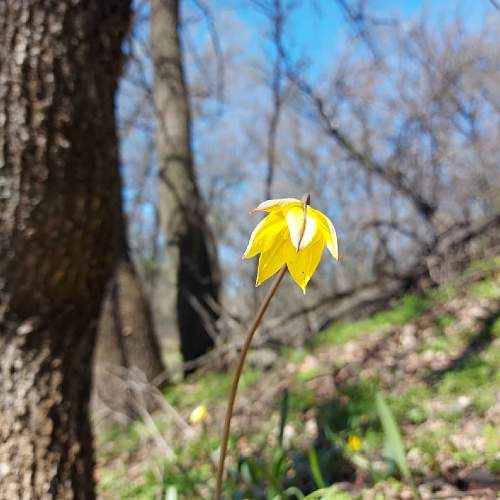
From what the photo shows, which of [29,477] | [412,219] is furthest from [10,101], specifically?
[412,219]

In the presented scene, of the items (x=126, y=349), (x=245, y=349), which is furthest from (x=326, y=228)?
(x=126, y=349)

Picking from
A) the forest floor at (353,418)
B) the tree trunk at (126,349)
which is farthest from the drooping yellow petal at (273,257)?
the tree trunk at (126,349)

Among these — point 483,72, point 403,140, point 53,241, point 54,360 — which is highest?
point 483,72

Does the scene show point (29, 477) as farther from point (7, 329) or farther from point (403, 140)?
point (403, 140)

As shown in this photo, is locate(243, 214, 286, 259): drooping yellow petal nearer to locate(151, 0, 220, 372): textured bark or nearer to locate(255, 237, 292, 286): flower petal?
locate(255, 237, 292, 286): flower petal

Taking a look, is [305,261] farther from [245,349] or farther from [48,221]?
[48,221]

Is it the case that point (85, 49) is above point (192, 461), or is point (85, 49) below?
above

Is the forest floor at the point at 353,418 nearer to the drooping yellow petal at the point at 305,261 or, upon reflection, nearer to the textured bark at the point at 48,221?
the textured bark at the point at 48,221
